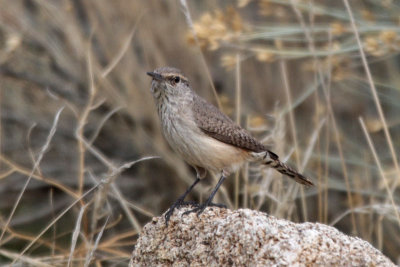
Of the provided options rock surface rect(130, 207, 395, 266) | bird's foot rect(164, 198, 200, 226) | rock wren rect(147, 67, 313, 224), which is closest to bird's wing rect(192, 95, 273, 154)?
rock wren rect(147, 67, 313, 224)

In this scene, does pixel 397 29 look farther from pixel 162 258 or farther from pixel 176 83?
pixel 162 258

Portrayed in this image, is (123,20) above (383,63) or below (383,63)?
below

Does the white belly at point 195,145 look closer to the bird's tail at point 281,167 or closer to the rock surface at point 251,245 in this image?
the bird's tail at point 281,167

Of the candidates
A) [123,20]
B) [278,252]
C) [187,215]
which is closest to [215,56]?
[123,20]

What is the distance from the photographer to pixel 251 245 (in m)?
2.72

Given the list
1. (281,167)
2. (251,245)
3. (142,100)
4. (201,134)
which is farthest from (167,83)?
(142,100)

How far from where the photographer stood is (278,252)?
2.64m

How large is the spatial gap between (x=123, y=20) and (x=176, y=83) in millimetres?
2719

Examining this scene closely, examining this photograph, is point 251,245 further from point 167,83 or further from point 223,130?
point 167,83

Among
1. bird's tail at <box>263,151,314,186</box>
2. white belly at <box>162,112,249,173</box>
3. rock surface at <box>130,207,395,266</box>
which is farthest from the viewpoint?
bird's tail at <box>263,151,314,186</box>

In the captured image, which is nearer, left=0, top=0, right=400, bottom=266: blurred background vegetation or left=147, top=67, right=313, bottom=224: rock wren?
left=147, top=67, right=313, bottom=224: rock wren

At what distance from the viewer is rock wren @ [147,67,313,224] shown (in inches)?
165

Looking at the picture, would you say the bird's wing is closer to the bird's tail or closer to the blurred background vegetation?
the bird's tail

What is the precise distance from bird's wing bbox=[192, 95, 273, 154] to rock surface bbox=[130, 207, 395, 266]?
1230 millimetres
